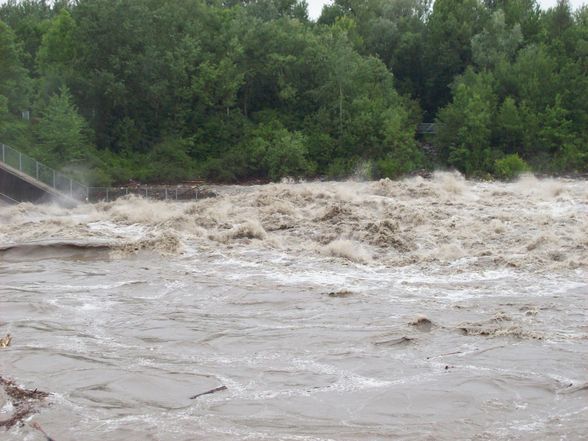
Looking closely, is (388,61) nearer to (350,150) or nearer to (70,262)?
(350,150)

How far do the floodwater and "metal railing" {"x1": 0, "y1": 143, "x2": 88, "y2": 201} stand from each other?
7060mm

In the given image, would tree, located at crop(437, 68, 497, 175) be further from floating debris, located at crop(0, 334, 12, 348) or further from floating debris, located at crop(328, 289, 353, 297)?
floating debris, located at crop(0, 334, 12, 348)

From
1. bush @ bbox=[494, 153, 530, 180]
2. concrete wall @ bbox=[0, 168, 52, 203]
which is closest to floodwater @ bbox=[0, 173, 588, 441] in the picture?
concrete wall @ bbox=[0, 168, 52, 203]

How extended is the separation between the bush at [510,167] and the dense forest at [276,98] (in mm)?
122

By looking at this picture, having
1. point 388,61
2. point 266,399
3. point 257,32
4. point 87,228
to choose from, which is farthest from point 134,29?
point 266,399

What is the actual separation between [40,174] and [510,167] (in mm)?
29583

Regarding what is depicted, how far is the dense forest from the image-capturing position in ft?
185

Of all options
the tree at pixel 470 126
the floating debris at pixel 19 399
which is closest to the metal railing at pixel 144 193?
the tree at pixel 470 126

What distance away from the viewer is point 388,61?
69562mm

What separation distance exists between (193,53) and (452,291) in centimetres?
4349

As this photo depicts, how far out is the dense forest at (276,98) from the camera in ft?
185

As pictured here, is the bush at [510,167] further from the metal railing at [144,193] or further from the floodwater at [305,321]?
the floodwater at [305,321]

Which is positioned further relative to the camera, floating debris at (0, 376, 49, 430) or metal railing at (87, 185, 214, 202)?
metal railing at (87, 185, 214, 202)

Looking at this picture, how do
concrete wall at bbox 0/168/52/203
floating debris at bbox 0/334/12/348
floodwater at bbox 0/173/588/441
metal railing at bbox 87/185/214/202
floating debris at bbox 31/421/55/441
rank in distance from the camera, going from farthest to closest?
metal railing at bbox 87/185/214/202, concrete wall at bbox 0/168/52/203, floating debris at bbox 0/334/12/348, floodwater at bbox 0/173/588/441, floating debris at bbox 31/421/55/441
